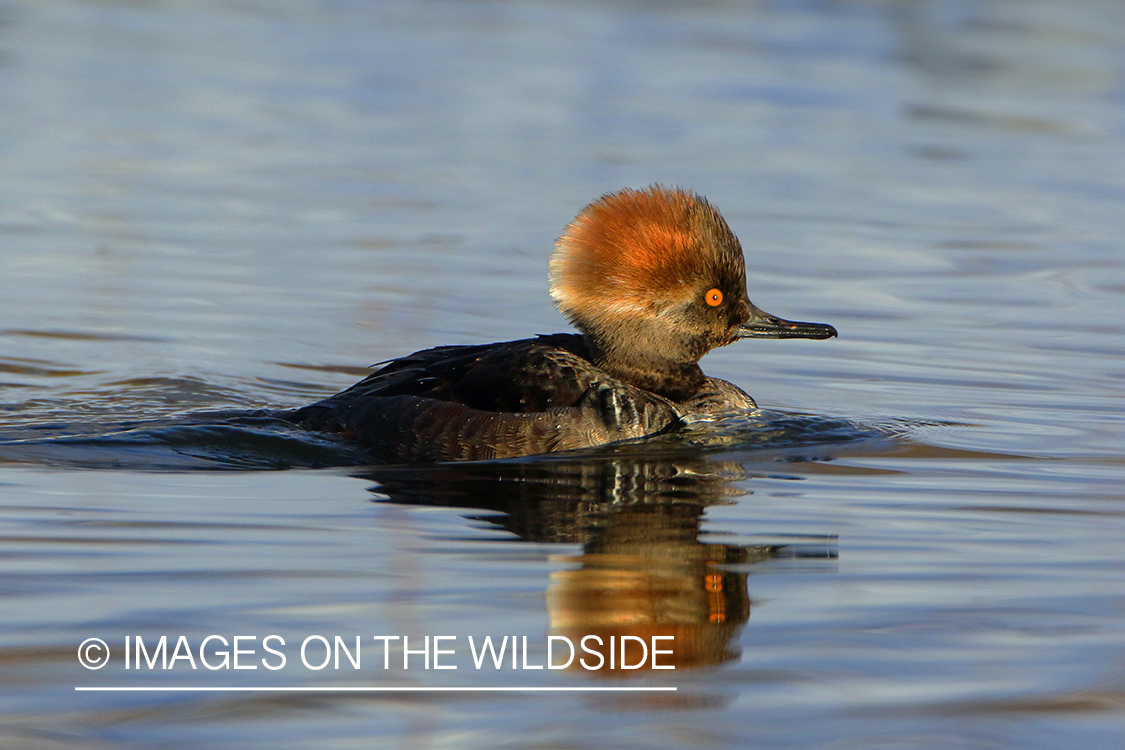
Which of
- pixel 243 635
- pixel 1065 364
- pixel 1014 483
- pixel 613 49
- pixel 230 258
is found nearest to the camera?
pixel 243 635

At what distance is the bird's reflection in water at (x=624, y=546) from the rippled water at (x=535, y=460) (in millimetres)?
21

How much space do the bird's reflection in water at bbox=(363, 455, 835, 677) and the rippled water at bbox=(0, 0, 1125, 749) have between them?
0.8 inches

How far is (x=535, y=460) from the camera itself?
6320 mm

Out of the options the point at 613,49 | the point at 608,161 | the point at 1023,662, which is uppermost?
the point at 613,49

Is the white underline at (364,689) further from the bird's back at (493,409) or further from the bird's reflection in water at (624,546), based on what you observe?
the bird's back at (493,409)

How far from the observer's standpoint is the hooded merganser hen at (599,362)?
6.45m

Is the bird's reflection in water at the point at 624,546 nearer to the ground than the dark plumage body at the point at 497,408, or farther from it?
nearer to the ground

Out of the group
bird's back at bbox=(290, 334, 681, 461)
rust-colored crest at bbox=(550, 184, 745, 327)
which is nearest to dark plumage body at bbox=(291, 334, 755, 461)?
bird's back at bbox=(290, 334, 681, 461)

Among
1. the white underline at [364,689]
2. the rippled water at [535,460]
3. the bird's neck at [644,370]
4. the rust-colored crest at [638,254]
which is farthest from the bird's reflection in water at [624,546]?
the rust-colored crest at [638,254]

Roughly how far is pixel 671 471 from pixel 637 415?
1.63ft

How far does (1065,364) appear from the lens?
27.3 feet

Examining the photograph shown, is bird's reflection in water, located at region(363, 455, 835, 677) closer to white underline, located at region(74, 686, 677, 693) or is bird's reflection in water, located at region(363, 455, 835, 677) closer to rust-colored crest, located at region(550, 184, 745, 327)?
white underline, located at region(74, 686, 677, 693)

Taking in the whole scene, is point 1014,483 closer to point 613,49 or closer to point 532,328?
point 532,328

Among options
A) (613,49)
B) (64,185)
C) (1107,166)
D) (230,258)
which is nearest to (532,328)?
(230,258)
